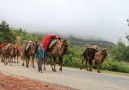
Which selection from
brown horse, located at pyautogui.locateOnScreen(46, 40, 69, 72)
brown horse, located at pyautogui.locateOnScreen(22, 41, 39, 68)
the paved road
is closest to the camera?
the paved road

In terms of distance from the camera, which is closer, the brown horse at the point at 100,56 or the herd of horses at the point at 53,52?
the herd of horses at the point at 53,52

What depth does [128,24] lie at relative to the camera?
60.6 meters

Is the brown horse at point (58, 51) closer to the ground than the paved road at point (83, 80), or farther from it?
farther from it

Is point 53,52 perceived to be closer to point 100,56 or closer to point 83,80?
point 100,56

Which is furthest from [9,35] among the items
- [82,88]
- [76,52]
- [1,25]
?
[82,88]

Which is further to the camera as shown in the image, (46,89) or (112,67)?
(112,67)

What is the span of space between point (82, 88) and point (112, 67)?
41.6 meters

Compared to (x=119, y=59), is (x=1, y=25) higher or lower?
higher

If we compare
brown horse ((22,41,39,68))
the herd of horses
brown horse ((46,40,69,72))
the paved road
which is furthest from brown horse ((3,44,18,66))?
the paved road

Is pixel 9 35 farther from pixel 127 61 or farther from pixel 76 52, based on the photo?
pixel 127 61

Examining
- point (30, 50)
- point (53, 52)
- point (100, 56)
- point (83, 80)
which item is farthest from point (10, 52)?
point (83, 80)

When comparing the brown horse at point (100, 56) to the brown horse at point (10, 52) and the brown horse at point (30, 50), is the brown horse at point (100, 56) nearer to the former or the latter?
the brown horse at point (30, 50)

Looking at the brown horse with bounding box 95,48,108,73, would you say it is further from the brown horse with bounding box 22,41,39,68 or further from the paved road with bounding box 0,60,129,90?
the paved road with bounding box 0,60,129,90

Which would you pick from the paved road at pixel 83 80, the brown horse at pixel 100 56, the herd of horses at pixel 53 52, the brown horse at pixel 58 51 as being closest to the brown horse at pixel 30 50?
the herd of horses at pixel 53 52
